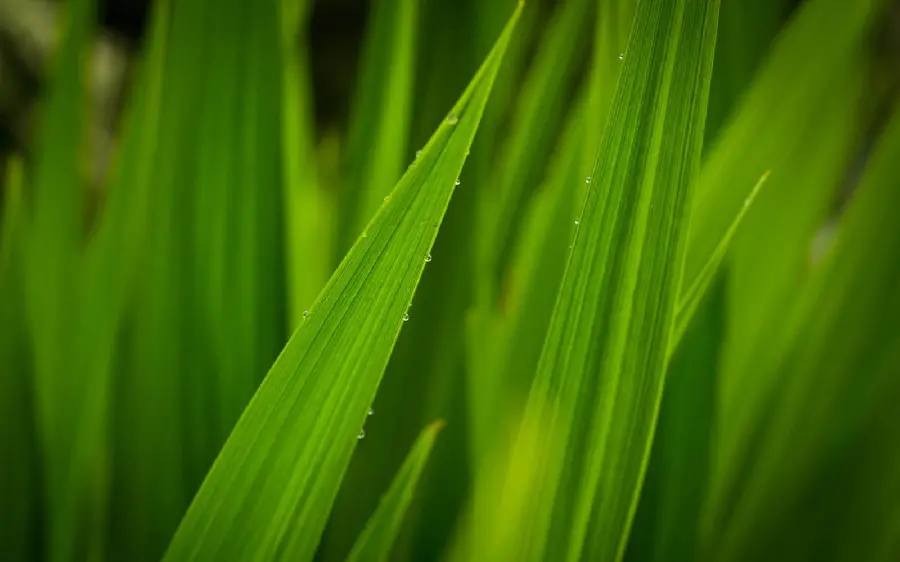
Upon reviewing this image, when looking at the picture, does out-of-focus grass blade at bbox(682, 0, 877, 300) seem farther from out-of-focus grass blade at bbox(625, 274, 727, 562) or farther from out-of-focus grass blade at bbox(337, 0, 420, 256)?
out-of-focus grass blade at bbox(337, 0, 420, 256)

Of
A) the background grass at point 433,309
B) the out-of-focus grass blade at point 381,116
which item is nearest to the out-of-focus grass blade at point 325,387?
the background grass at point 433,309

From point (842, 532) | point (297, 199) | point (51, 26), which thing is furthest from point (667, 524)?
point (51, 26)

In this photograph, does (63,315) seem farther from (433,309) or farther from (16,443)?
(433,309)

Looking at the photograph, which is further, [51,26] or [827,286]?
[51,26]

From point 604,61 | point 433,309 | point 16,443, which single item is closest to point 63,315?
point 16,443

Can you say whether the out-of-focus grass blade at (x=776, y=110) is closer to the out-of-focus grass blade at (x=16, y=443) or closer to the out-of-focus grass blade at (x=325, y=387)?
the out-of-focus grass blade at (x=325, y=387)

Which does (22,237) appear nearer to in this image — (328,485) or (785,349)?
(328,485)
